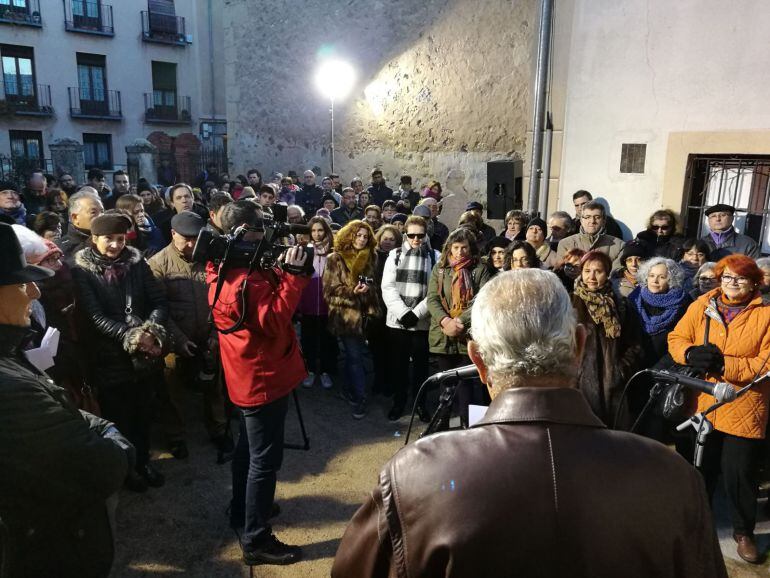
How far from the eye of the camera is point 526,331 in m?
1.28

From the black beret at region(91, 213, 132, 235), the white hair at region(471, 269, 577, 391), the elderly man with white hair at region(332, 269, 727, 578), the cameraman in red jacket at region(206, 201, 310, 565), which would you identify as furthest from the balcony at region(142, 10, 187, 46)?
the elderly man with white hair at region(332, 269, 727, 578)

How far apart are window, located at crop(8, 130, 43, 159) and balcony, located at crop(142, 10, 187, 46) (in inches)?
239

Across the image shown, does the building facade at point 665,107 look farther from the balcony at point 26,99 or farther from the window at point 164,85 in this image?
the window at point 164,85

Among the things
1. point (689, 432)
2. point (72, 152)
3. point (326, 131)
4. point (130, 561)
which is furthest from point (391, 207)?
point (72, 152)

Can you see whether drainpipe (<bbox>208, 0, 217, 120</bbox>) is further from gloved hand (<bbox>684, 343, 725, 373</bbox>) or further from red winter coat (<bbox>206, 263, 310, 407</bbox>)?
gloved hand (<bbox>684, 343, 725, 373</bbox>)

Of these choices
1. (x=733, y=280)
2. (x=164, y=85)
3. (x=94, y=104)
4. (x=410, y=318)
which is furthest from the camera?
(x=164, y=85)

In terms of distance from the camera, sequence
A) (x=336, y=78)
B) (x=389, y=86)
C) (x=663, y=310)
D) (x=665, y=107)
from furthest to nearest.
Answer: (x=336, y=78) < (x=389, y=86) < (x=665, y=107) < (x=663, y=310)

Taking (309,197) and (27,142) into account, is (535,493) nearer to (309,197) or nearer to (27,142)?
(309,197)

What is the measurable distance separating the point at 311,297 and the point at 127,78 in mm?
22699

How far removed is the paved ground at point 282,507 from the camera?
314 centimetres

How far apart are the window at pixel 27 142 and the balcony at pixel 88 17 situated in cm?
433

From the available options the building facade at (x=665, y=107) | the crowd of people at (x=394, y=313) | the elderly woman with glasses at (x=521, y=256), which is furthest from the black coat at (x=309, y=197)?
the elderly woman with glasses at (x=521, y=256)

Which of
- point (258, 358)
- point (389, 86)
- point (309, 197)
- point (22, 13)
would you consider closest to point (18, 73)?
point (22, 13)

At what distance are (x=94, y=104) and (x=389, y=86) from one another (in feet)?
50.8
